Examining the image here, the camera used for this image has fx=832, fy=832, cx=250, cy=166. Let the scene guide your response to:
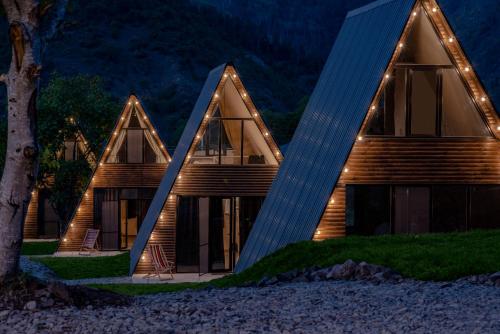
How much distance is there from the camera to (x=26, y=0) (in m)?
9.84

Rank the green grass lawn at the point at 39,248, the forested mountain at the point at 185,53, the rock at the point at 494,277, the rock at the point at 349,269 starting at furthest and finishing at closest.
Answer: the forested mountain at the point at 185,53, the green grass lawn at the point at 39,248, the rock at the point at 349,269, the rock at the point at 494,277

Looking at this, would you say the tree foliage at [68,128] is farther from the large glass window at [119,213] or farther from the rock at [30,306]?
the rock at [30,306]

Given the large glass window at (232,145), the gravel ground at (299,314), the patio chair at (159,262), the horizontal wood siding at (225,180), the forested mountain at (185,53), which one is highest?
the forested mountain at (185,53)

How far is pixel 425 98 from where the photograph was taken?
15.8 metres

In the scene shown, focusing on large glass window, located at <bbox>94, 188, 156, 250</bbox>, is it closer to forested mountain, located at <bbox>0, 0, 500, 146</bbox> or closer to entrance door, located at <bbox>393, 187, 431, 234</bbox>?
entrance door, located at <bbox>393, 187, 431, 234</bbox>

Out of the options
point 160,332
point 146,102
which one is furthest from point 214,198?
point 146,102

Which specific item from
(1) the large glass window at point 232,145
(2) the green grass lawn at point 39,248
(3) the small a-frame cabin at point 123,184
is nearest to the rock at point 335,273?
(1) the large glass window at point 232,145

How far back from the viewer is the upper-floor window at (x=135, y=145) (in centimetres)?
2911

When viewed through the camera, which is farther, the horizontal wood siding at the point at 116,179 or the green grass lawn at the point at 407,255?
the horizontal wood siding at the point at 116,179

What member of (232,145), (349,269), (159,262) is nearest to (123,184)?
(159,262)

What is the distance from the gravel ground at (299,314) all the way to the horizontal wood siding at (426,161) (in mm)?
5365

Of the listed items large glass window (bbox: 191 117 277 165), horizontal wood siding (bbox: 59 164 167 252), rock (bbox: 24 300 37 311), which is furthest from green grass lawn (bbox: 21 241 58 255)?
rock (bbox: 24 300 37 311)

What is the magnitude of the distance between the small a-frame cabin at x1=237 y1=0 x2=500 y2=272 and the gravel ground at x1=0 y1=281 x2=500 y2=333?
16.9ft

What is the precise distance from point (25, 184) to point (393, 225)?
815cm
